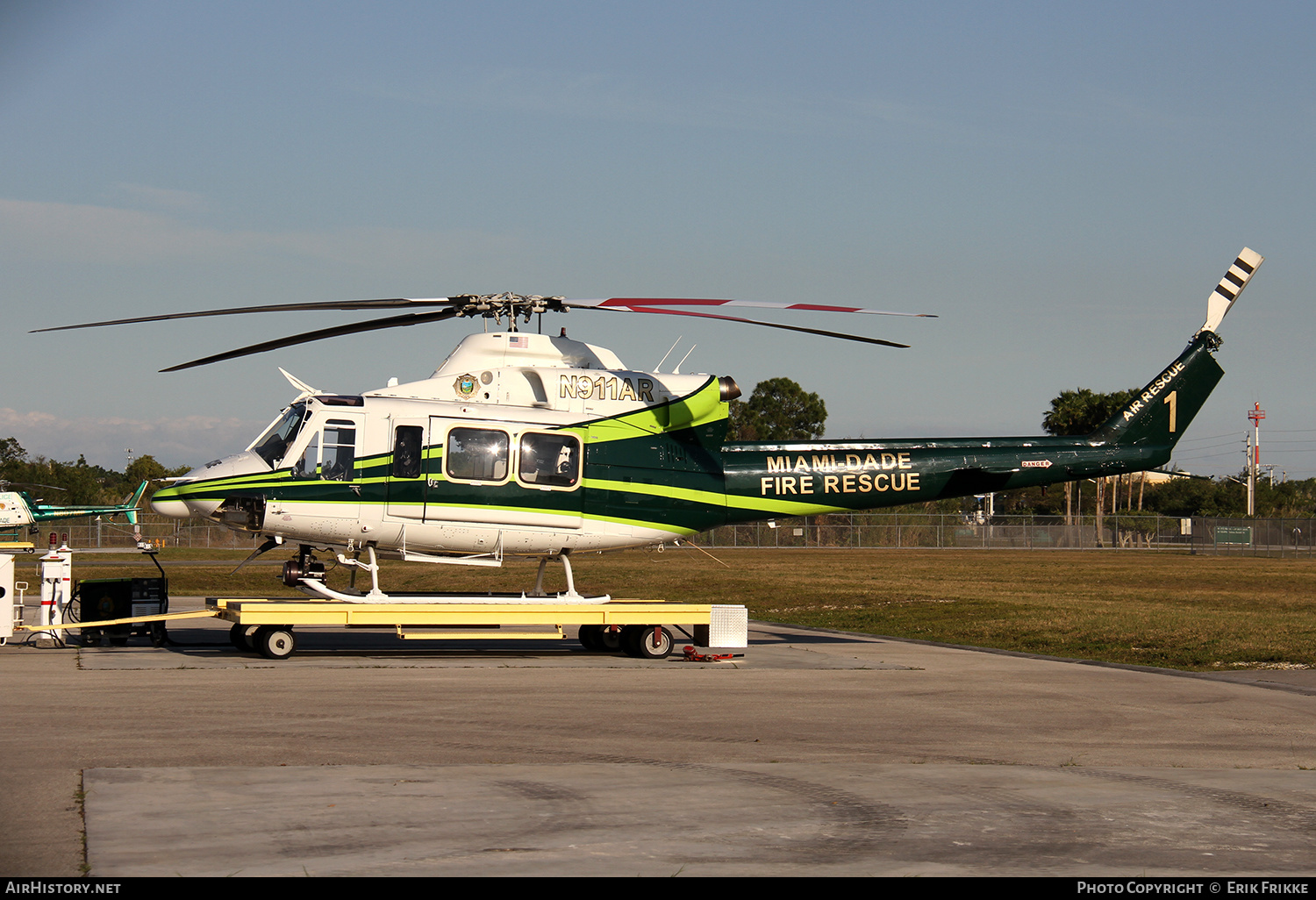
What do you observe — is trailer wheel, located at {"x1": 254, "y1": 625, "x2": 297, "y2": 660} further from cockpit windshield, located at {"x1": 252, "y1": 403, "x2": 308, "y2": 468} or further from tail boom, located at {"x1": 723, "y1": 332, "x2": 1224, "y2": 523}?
tail boom, located at {"x1": 723, "y1": 332, "x2": 1224, "y2": 523}

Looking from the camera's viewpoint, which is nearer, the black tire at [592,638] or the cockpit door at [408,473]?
the cockpit door at [408,473]

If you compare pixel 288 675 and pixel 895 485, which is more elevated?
pixel 895 485

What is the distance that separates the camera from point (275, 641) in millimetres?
16312

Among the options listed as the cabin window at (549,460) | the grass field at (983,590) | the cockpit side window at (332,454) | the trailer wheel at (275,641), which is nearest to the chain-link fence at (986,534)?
the grass field at (983,590)

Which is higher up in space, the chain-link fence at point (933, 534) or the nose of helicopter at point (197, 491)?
the nose of helicopter at point (197, 491)

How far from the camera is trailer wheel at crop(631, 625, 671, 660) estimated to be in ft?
58.4

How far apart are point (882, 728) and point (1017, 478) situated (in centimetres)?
923

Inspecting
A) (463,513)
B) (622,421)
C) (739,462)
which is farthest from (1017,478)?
(463,513)

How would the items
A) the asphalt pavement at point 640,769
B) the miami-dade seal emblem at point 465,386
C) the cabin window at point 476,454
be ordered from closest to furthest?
the asphalt pavement at point 640,769, the cabin window at point 476,454, the miami-dade seal emblem at point 465,386

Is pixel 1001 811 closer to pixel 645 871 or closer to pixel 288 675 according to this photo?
pixel 645 871

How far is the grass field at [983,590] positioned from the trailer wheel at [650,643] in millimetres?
6521

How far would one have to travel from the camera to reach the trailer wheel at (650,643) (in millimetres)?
17812

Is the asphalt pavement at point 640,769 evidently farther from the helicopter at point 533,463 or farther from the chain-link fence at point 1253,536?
the chain-link fence at point 1253,536
